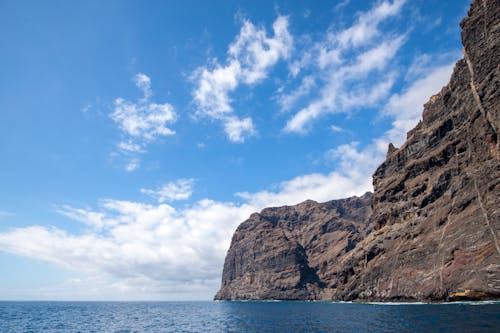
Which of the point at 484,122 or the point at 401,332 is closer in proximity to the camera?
the point at 401,332

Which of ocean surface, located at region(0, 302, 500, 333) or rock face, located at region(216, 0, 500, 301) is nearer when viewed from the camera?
ocean surface, located at region(0, 302, 500, 333)

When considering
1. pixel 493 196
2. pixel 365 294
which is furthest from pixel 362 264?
pixel 493 196

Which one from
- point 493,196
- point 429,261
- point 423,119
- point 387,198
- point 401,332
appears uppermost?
point 423,119

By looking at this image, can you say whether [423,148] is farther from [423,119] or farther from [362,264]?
[362,264]

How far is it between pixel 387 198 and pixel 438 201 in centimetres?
3388

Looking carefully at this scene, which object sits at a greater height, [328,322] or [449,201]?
[449,201]

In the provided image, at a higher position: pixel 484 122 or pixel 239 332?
pixel 484 122

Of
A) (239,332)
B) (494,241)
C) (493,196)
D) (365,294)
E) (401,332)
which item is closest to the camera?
(401,332)

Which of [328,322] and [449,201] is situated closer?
[328,322]

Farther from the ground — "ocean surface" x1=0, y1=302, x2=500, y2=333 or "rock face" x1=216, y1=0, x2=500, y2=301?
"rock face" x1=216, y1=0, x2=500, y2=301

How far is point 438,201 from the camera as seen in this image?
115 meters

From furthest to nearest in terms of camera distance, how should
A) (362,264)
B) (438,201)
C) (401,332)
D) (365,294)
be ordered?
(362,264) < (365,294) < (438,201) < (401,332)

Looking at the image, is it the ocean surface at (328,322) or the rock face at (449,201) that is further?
the rock face at (449,201)

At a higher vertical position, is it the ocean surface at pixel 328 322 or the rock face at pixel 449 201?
the rock face at pixel 449 201
